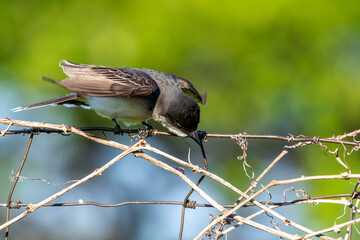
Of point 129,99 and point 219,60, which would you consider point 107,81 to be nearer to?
point 129,99

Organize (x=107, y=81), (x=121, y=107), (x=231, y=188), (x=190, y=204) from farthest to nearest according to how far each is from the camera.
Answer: (x=121, y=107)
(x=107, y=81)
(x=190, y=204)
(x=231, y=188)

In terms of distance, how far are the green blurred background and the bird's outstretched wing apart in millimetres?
2919

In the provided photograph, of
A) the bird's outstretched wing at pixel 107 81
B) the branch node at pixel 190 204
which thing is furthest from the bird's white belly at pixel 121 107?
the branch node at pixel 190 204

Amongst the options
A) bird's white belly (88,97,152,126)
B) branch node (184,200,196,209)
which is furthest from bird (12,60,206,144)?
branch node (184,200,196,209)

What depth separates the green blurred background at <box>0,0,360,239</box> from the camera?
789cm

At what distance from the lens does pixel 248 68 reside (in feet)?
28.3

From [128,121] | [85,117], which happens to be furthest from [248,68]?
[128,121]

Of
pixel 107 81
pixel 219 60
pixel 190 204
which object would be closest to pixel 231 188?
pixel 190 204

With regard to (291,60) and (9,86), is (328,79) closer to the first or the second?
(291,60)

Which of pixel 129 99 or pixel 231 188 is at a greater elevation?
pixel 129 99

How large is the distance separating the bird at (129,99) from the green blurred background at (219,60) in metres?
2.89

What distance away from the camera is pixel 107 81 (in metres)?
4.47

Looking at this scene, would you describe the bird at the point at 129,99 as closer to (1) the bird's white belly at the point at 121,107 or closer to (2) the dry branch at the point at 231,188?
(1) the bird's white belly at the point at 121,107

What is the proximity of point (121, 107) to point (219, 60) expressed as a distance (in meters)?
4.19
